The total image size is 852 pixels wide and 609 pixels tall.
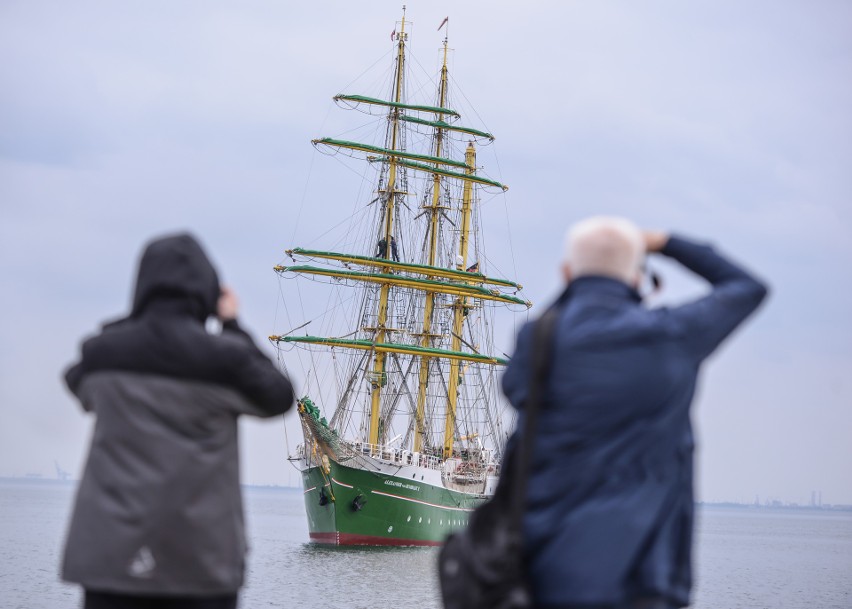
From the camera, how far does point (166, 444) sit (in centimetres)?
419

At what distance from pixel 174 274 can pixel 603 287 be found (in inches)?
53.2

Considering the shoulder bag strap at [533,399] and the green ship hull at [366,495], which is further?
the green ship hull at [366,495]

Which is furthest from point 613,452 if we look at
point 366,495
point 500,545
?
point 366,495

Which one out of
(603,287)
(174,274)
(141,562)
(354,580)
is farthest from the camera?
(354,580)

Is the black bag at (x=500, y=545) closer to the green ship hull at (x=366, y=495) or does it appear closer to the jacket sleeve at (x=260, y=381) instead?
the jacket sleeve at (x=260, y=381)

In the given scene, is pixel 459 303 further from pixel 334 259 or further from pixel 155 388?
pixel 155 388

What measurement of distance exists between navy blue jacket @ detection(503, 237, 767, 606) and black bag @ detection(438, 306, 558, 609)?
0.14 ft

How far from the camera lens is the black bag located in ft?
11.4

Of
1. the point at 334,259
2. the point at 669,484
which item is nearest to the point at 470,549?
the point at 669,484

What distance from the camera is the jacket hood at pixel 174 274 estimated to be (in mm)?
4285

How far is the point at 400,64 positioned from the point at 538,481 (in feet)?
228

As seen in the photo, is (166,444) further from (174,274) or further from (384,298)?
(384,298)

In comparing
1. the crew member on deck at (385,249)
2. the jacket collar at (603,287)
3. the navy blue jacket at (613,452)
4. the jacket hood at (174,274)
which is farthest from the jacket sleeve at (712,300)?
the crew member on deck at (385,249)

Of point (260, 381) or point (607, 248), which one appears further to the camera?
point (260, 381)
